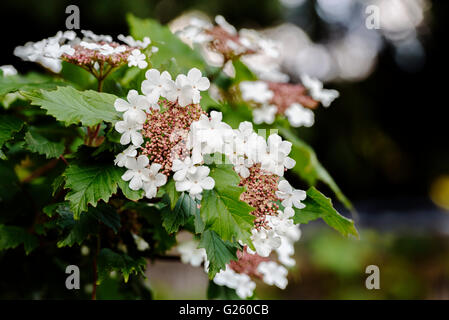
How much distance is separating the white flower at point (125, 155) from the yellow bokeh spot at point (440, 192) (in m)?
8.09

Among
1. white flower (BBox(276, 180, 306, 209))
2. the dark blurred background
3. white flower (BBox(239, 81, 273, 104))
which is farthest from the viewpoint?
the dark blurred background

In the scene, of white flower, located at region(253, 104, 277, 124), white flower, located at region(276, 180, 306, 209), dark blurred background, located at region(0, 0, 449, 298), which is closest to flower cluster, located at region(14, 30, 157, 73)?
white flower, located at region(276, 180, 306, 209)

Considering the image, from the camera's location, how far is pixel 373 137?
675 cm

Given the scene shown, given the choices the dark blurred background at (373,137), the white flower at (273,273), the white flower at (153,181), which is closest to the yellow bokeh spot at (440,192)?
the dark blurred background at (373,137)

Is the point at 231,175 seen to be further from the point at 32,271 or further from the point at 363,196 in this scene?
the point at 363,196

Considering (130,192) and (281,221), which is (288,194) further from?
(130,192)

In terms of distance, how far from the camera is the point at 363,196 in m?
8.11

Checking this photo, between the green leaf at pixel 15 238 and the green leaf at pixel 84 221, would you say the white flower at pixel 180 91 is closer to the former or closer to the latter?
the green leaf at pixel 84 221

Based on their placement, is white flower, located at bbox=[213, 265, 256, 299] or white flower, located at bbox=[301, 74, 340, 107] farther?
white flower, located at bbox=[301, 74, 340, 107]

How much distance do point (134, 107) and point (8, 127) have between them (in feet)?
0.96

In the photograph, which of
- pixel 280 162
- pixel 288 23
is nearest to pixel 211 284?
pixel 280 162

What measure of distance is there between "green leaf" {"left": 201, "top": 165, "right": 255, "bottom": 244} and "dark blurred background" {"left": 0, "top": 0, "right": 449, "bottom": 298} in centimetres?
328

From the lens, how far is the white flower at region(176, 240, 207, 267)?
1176 mm

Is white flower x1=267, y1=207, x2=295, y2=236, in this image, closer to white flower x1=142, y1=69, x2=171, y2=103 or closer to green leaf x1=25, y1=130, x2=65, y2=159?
white flower x1=142, y1=69, x2=171, y2=103
